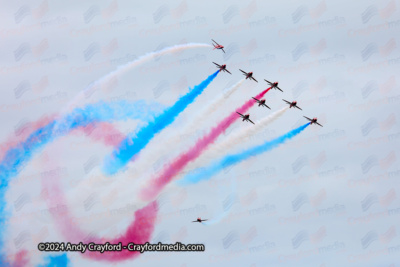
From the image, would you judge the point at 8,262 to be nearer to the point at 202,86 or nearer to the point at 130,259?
the point at 130,259

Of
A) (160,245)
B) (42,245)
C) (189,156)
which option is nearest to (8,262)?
(42,245)

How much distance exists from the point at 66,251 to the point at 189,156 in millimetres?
19733

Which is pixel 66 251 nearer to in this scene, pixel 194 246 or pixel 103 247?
pixel 103 247

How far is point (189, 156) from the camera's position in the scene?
11756cm

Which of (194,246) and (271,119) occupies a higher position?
(271,119)

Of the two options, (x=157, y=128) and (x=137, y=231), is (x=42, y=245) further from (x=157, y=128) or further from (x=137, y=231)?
(x=157, y=128)

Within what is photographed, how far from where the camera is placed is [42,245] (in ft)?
377

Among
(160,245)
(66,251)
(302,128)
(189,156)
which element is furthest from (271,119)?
(66,251)

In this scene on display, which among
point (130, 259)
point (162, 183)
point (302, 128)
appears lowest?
point (130, 259)

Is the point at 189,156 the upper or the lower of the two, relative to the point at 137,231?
upper

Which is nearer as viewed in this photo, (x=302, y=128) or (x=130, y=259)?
(x=130, y=259)

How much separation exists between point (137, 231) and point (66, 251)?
9282mm

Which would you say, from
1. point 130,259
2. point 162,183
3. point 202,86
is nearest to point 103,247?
point 130,259

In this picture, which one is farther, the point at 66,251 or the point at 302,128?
the point at 302,128
